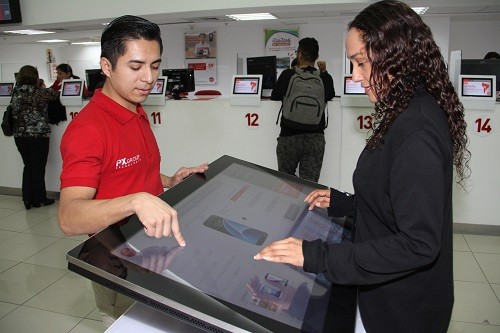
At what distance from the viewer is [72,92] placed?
4680 millimetres

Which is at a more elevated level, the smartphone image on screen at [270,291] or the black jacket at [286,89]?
the black jacket at [286,89]

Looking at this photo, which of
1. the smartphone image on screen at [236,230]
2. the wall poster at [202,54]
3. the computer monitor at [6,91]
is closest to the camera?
the smartphone image on screen at [236,230]

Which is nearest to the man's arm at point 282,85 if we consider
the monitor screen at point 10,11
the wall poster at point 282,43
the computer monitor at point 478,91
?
the computer monitor at point 478,91

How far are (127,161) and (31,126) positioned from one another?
3.84 meters

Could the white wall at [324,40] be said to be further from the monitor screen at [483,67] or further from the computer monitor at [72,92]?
the computer monitor at [72,92]

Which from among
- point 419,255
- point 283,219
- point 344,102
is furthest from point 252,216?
point 344,102

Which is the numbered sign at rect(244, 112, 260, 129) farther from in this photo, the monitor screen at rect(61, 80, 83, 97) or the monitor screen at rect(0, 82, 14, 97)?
the monitor screen at rect(0, 82, 14, 97)

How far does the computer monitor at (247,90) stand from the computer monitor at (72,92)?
6.13 feet

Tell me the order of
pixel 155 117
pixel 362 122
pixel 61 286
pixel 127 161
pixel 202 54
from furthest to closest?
pixel 202 54
pixel 155 117
pixel 362 122
pixel 61 286
pixel 127 161

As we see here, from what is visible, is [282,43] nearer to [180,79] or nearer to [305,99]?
[180,79]

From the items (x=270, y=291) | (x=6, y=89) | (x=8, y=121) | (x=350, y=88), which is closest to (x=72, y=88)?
(x=8, y=121)

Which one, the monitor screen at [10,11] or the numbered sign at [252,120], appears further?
the monitor screen at [10,11]

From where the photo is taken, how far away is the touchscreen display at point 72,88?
4.65m

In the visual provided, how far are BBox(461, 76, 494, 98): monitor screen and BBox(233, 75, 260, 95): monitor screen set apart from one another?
1.94 meters
